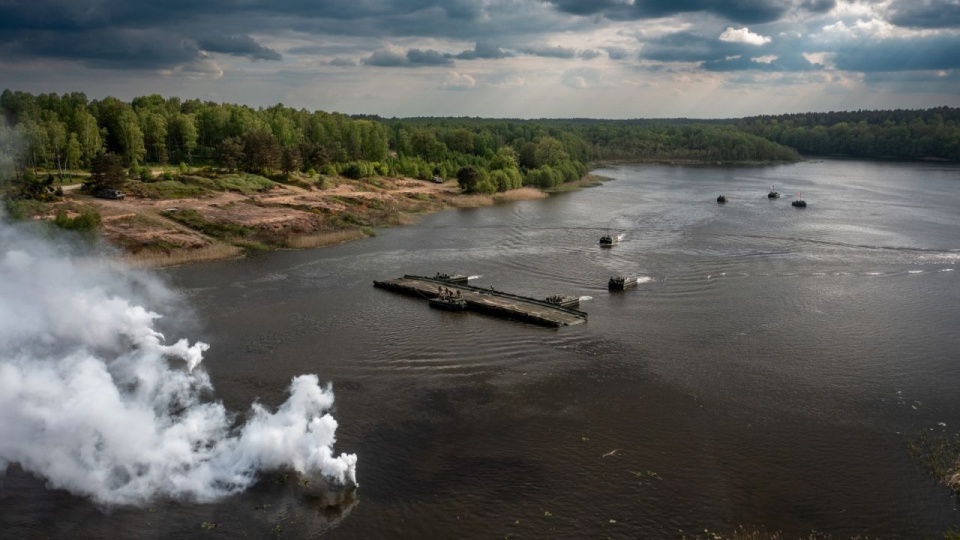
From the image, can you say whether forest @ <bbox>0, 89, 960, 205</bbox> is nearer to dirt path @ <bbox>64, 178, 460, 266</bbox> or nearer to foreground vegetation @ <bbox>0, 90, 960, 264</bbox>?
foreground vegetation @ <bbox>0, 90, 960, 264</bbox>

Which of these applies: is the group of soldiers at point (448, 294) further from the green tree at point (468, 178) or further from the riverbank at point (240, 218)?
the green tree at point (468, 178)

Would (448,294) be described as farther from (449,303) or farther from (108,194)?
(108,194)

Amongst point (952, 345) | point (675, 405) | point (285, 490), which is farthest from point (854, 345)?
point (285, 490)

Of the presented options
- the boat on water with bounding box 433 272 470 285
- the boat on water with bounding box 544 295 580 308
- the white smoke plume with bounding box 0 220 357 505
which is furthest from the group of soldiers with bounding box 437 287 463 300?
the white smoke plume with bounding box 0 220 357 505

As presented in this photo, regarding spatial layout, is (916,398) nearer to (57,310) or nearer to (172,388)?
(172,388)

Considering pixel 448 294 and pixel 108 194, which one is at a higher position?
pixel 108 194

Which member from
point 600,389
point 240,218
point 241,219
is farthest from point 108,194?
point 600,389

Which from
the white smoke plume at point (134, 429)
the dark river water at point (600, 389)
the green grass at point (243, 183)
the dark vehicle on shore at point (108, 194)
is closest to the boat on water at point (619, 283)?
the dark river water at point (600, 389)
